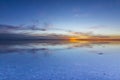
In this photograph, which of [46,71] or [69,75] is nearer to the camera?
[69,75]

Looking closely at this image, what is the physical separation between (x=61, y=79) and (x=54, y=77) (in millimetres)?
733

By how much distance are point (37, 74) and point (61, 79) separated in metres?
2.51

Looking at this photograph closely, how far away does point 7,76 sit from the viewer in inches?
682

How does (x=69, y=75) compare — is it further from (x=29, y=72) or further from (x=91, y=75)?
(x=29, y=72)

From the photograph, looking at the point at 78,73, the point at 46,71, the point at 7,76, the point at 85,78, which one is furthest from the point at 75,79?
the point at 7,76

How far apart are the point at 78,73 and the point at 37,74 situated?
3.12 metres

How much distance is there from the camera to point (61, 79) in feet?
54.2

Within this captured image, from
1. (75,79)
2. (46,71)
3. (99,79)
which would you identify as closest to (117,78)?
(99,79)

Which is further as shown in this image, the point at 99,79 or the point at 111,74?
the point at 111,74

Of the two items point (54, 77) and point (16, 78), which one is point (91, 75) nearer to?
point (54, 77)

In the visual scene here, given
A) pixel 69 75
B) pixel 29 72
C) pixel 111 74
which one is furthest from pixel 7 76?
pixel 111 74

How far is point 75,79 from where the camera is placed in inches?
655

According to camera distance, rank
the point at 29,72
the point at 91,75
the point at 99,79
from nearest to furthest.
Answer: the point at 99,79 → the point at 91,75 → the point at 29,72

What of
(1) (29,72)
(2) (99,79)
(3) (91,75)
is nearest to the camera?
(2) (99,79)
